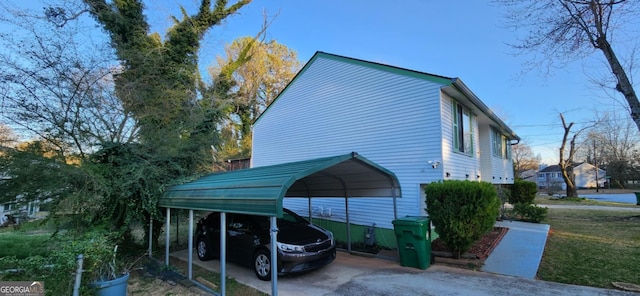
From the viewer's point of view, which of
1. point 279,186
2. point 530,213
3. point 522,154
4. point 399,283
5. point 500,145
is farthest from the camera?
point 522,154

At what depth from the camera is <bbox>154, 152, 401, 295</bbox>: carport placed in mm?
4164

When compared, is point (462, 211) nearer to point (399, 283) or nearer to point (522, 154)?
point (399, 283)

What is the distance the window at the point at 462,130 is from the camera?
9.49m

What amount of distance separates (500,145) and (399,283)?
13469 millimetres

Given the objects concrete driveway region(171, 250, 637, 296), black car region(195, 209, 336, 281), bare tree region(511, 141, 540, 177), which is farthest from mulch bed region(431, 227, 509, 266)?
bare tree region(511, 141, 540, 177)

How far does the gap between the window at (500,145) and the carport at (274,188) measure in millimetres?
9737

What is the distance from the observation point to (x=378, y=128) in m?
9.59

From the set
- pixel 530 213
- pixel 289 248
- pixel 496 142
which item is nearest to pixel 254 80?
pixel 496 142

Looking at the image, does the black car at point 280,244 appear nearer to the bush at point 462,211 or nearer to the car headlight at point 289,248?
the car headlight at point 289,248

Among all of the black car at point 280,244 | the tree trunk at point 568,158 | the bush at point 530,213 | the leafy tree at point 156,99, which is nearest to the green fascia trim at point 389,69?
the leafy tree at point 156,99

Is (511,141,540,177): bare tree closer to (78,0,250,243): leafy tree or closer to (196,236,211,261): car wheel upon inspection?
(78,0,250,243): leafy tree

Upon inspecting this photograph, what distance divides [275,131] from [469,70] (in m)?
11.1

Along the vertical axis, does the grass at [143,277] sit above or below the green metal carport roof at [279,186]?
below

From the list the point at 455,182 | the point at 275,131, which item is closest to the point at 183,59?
the point at 275,131
